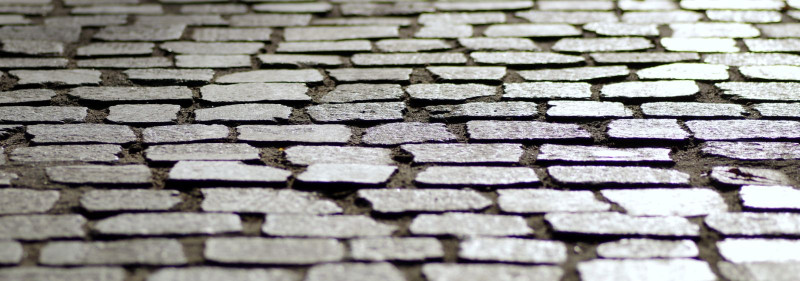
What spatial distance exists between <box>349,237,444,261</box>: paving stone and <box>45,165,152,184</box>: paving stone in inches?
31.3

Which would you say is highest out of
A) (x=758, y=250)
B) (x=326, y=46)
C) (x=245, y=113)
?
(x=326, y=46)

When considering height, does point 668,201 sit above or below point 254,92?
below

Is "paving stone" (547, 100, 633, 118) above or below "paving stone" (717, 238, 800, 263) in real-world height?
above

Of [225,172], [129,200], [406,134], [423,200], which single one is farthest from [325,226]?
[406,134]

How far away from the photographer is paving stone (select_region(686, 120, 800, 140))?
2.78m

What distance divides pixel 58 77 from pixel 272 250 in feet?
5.84

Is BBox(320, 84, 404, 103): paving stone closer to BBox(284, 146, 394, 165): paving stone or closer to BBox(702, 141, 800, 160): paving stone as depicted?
BBox(284, 146, 394, 165): paving stone

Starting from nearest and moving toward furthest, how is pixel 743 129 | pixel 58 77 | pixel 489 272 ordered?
1. pixel 489 272
2. pixel 743 129
3. pixel 58 77

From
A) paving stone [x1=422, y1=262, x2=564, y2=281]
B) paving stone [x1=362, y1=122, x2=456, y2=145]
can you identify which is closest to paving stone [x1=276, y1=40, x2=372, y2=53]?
paving stone [x1=362, y1=122, x2=456, y2=145]

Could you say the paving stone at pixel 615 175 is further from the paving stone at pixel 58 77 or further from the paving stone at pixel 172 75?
the paving stone at pixel 58 77

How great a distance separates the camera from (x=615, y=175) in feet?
8.14

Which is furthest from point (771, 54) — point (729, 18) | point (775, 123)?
point (775, 123)

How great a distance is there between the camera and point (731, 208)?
2.30 metres

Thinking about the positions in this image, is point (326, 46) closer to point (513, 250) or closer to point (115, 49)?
point (115, 49)
